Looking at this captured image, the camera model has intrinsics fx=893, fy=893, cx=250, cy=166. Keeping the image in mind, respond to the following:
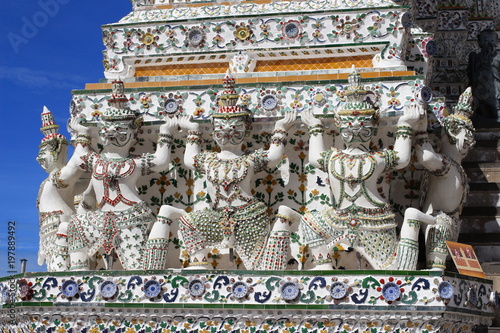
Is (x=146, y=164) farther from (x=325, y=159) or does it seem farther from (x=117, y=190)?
(x=325, y=159)

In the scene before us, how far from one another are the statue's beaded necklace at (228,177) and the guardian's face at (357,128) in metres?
1.46

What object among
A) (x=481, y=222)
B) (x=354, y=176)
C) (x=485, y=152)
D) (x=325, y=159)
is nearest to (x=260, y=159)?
(x=325, y=159)

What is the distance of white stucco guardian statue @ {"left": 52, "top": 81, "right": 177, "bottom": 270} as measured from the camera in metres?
12.8

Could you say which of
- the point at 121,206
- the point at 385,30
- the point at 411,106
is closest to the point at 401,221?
the point at 411,106

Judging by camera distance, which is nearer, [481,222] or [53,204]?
[53,204]

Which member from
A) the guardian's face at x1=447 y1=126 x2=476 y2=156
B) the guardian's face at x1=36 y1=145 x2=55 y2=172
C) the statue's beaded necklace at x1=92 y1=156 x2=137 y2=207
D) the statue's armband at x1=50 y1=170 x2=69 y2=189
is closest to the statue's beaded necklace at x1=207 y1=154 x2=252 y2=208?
the statue's beaded necklace at x1=92 y1=156 x2=137 y2=207

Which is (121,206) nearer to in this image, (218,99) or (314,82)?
(218,99)

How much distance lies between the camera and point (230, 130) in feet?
42.0

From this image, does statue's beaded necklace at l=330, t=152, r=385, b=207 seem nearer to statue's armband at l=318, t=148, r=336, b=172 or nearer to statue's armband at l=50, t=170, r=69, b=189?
statue's armband at l=318, t=148, r=336, b=172

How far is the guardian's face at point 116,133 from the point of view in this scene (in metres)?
13.1

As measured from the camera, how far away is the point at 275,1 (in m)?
15.2

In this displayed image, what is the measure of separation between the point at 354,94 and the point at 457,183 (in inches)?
79.8

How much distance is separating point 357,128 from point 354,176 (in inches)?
27.1

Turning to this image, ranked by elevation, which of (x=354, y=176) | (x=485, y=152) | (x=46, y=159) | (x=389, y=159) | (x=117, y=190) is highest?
(x=485, y=152)
